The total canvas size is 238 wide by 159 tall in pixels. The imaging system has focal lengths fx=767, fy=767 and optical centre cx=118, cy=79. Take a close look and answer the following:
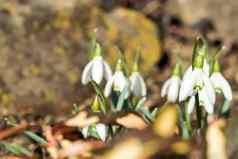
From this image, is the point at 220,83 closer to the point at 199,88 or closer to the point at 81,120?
the point at 199,88

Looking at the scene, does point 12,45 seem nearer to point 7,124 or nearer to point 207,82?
point 7,124

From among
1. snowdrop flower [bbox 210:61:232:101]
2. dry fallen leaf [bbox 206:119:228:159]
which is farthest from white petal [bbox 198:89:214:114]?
dry fallen leaf [bbox 206:119:228:159]

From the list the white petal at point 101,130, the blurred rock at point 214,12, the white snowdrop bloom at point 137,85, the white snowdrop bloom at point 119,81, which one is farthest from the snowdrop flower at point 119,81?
the blurred rock at point 214,12

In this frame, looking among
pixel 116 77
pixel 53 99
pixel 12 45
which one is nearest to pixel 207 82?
pixel 116 77

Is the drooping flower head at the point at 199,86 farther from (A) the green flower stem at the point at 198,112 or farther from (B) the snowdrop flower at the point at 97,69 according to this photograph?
(B) the snowdrop flower at the point at 97,69

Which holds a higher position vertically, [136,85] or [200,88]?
[136,85]

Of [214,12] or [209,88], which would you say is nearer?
[209,88]

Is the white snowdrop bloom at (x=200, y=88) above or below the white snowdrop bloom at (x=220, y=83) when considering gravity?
below

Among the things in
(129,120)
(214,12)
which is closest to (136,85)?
(129,120)
